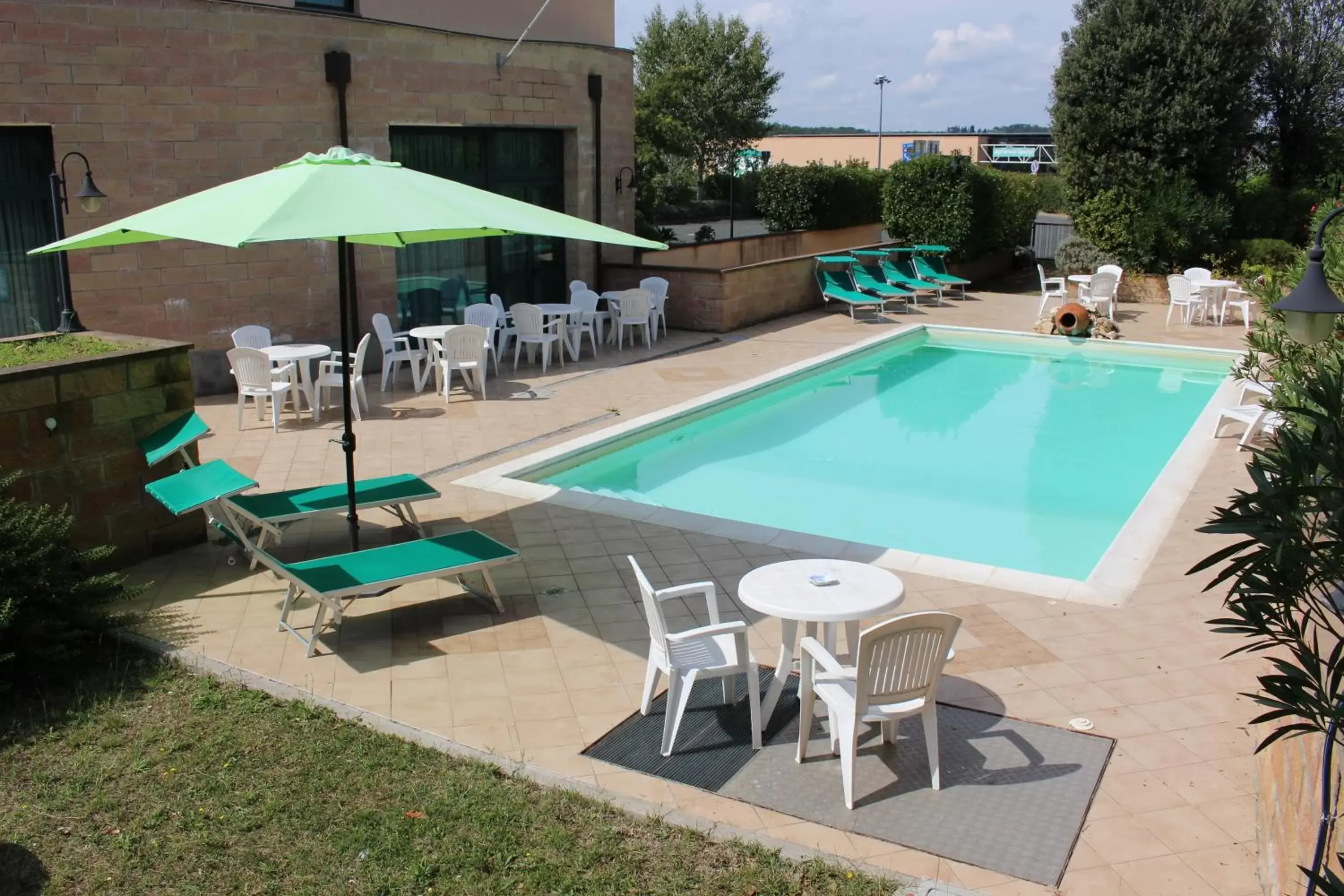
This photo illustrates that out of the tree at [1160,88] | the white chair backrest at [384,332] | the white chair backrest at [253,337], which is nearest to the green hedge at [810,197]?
the tree at [1160,88]

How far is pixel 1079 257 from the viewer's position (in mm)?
22234

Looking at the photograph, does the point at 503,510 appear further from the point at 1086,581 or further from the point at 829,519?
the point at 1086,581

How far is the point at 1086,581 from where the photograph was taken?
7133 millimetres

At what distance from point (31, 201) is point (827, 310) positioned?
41.3 feet

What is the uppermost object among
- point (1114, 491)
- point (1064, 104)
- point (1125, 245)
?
point (1064, 104)

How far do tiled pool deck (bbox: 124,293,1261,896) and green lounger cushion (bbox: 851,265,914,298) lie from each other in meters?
10.3

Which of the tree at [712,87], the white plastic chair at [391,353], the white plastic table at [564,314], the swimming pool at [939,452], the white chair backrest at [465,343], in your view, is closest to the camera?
the swimming pool at [939,452]

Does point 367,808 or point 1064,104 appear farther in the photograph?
point 1064,104

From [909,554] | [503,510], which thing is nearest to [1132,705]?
[909,554]

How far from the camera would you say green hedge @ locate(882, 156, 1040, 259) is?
73.1 feet

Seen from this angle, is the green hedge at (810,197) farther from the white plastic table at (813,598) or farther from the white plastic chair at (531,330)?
the white plastic table at (813,598)

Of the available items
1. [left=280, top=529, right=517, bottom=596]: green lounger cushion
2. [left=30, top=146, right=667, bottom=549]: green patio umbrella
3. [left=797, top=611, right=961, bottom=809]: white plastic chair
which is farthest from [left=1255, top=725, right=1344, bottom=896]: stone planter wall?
[left=30, top=146, right=667, bottom=549]: green patio umbrella

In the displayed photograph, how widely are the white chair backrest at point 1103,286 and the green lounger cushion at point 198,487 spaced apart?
1513 cm

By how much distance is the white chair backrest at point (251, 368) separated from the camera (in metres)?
10.8
